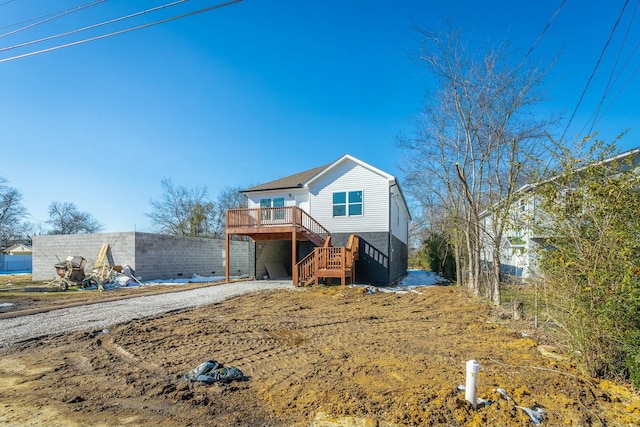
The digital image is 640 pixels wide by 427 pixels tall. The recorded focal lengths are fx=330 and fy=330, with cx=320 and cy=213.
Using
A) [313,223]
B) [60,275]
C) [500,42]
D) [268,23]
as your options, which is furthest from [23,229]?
[500,42]

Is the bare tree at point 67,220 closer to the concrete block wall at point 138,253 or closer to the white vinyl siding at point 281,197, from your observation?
the concrete block wall at point 138,253

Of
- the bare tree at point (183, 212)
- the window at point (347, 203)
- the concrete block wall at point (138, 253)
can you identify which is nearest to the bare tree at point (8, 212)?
the bare tree at point (183, 212)

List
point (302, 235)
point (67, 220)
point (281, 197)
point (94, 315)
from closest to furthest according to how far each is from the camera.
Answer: point (94, 315) → point (302, 235) → point (281, 197) → point (67, 220)

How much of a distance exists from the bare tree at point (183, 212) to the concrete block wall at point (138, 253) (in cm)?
1521

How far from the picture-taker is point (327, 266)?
13602 mm

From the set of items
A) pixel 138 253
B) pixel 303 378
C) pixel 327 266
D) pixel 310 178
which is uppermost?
pixel 310 178

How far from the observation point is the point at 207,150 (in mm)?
17875

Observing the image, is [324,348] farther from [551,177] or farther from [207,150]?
[207,150]

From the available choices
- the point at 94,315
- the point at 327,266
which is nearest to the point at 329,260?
the point at 327,266

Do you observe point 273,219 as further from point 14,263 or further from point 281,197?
point 14,263

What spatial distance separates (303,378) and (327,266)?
966 centimetres

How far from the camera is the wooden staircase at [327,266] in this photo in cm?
1333

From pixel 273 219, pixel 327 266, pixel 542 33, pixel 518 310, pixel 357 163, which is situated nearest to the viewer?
pixel 518 310

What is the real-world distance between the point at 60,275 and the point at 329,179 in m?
12.9
